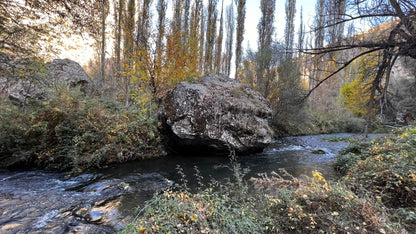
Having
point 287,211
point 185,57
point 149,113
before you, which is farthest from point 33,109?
point 287,211

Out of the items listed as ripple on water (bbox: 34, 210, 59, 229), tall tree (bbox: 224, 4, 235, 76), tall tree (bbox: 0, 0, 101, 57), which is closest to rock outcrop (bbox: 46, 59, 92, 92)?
tall tree (bbox: 0, 0, 101, 57)

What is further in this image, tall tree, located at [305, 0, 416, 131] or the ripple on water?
tall tree, located at [305, 0, 416, 131]

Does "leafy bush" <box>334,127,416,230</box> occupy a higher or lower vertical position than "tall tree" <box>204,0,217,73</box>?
lower

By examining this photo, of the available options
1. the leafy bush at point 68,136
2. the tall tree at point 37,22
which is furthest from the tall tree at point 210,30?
the tall tree at point 37,22

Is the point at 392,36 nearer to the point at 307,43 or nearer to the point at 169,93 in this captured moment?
the point at 307,43

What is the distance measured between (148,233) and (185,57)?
7900 millimetres

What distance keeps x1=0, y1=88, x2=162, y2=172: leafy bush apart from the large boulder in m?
1.18

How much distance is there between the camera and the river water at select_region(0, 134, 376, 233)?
2.71 meters

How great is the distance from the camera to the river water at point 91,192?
107 inches

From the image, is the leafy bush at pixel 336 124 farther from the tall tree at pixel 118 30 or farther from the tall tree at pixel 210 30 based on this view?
the tall tree at pixel 118 30

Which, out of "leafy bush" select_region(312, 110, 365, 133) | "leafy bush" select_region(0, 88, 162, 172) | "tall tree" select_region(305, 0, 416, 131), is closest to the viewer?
"tall tree" select_region(305, 0, 416, 131)

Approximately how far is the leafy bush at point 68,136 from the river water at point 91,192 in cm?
45

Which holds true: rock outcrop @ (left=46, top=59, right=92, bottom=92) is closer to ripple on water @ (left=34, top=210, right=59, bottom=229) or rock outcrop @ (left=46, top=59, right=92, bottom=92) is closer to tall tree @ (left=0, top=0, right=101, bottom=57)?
tall tree @ (left=0, top=0, right=101, bottom=57)

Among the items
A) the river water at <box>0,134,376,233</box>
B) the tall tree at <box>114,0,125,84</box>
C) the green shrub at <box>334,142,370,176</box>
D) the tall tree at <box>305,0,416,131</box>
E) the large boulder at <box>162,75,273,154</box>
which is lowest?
the river water at <box>0,134,376,233</box>
